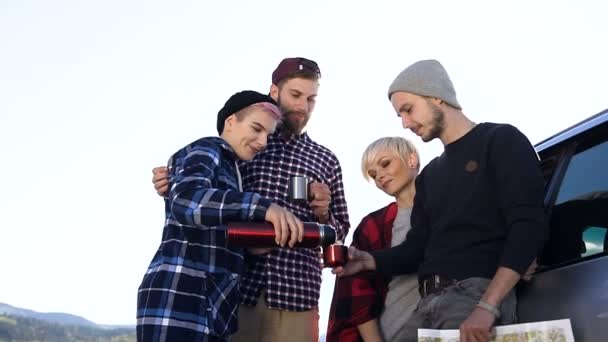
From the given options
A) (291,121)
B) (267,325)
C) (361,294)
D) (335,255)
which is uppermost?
(291,121)

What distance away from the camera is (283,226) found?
256 cm

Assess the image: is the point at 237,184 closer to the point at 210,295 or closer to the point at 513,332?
the point at 210,295

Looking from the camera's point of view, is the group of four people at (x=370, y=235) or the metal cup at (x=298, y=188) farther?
the metal cup at (x=298, y=188)

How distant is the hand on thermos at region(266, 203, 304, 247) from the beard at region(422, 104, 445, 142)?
25.3 inches

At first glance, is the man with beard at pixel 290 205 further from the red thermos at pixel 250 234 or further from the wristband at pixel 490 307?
the wristband at pixel 490 307

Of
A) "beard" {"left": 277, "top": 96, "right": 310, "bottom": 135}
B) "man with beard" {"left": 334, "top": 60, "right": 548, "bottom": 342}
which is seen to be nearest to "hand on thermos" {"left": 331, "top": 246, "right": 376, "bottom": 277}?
"man with beard" {"left": 334, "top": 60, "right": 548, "bottom": 342}

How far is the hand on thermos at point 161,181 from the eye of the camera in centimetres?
309

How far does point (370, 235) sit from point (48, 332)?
483ft

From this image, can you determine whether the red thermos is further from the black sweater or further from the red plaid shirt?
the red plaid shirt

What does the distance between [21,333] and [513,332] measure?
5657 inches

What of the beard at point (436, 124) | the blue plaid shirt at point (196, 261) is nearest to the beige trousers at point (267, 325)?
the blue plaid shirt at point (196, 261)

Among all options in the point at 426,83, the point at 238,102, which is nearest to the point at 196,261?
the point at 238,102

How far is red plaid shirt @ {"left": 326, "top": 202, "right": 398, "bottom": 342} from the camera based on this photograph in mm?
3373

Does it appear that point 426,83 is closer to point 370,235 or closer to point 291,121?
point 370,235
